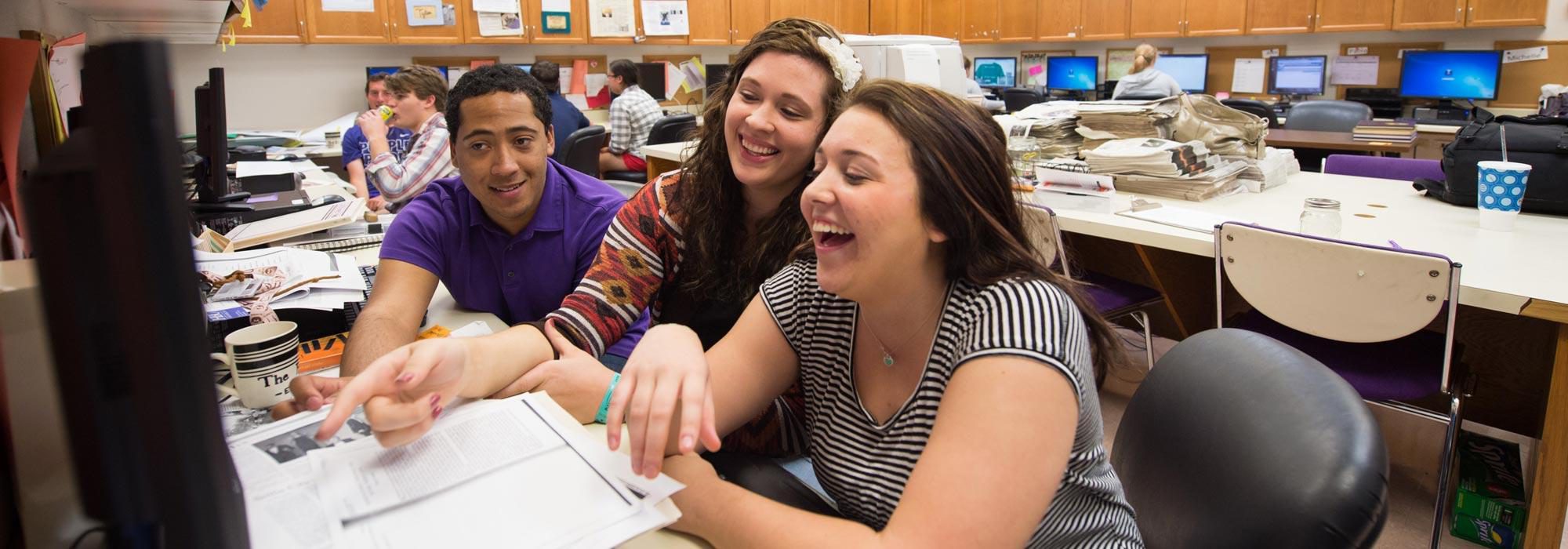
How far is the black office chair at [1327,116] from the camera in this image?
5.43 metres

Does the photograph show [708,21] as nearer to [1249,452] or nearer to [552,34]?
[552,34]

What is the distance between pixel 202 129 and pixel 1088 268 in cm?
266

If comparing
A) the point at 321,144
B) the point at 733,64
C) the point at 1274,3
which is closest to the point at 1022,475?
the point at 733,64

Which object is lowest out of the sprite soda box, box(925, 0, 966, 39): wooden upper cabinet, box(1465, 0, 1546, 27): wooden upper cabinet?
the sprite soda box

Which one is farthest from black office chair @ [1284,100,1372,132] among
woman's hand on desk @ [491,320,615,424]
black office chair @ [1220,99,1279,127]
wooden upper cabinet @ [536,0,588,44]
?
woman's hand on desk @ [491,320,615,424]

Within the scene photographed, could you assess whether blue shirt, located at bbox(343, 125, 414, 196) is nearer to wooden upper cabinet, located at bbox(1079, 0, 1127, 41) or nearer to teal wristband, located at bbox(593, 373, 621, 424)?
teal wristband, located at bbox(593, 373, 621, 424)

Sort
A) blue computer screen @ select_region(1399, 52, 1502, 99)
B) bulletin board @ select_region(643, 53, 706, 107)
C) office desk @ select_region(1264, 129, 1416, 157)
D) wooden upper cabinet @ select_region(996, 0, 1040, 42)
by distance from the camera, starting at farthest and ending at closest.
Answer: wooden upper cabinet @ select_region(996, 0, 1040, 42) < bulletin board @ select_region(643, 53, 706, 107) < blue computer screen @ select_region(1399, 52, 1502, 99) < office desk @ select_region(1264, 129, 1416, 157)

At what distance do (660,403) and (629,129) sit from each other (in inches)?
180

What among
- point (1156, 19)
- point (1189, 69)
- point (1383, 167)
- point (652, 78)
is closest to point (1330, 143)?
point (1383, 167)

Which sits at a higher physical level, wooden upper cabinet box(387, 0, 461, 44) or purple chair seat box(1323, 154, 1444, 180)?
wooden upper cabinet box(387, 0, 461, 44)

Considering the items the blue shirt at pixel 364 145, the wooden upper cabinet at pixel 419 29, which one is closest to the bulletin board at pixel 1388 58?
the wooden upper cabinet at pixel 419 29

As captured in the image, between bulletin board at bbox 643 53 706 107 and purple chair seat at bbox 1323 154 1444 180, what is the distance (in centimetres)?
483

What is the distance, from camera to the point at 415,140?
361 cm

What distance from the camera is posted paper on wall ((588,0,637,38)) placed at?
6434 millimetres
